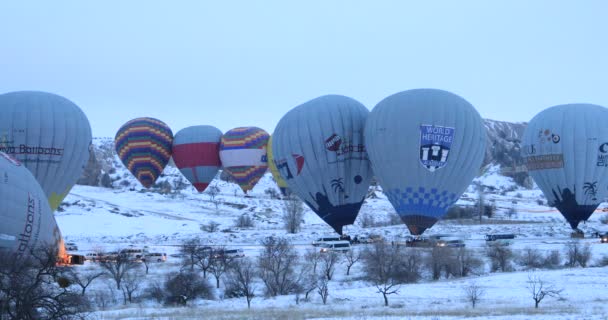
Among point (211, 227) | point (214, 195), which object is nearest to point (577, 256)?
point (211, 227)


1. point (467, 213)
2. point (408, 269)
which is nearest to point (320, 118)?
point (408, 269)

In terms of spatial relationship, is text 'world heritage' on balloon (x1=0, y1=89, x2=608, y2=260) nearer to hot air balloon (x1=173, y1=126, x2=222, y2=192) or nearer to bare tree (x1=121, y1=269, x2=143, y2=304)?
bare tree (x1=121, y1=269, x2=143, y2=304)

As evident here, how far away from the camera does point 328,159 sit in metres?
48.5

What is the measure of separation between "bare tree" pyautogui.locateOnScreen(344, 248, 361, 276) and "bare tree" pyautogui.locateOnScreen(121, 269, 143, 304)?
12.3 m

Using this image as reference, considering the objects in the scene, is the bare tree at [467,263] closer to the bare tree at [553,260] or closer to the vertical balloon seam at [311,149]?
the bare tree at [553,260]

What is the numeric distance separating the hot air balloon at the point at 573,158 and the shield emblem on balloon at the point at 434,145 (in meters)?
14.9

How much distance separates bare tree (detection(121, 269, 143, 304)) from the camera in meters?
38.2

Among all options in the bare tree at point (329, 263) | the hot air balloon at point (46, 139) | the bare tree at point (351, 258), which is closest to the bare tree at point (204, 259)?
the bare tree at point (329, 263)

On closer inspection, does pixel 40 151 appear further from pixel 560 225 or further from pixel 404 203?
pixel 560 225

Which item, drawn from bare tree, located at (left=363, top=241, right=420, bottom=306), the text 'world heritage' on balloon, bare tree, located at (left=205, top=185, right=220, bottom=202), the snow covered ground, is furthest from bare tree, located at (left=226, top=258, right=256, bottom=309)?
bare tree, located at (left=205, top=185, right=220, bottom=202)

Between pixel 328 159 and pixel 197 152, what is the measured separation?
118 ft

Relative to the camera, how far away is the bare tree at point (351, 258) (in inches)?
1893

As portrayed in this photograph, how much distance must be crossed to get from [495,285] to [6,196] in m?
23.8

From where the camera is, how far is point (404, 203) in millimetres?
46094
